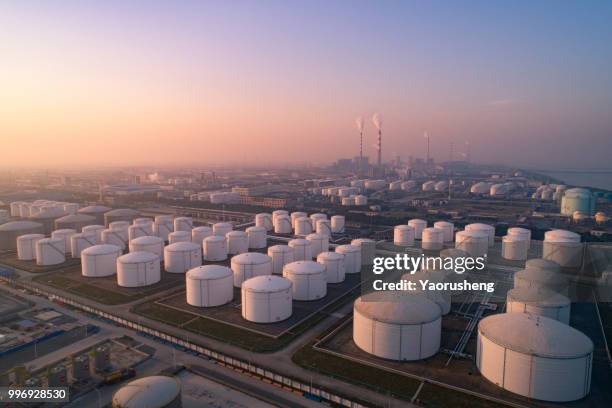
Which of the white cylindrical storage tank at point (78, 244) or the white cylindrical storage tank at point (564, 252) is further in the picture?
the white cylindrical storage tank at point (78, 244)

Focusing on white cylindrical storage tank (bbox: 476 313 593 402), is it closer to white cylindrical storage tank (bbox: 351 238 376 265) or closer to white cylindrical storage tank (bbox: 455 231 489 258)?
white cylindrical storage tank (bbox: 351 238 376 265)

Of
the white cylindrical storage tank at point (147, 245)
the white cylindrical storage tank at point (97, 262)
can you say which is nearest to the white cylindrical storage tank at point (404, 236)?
the white cylindrical storage tank at point (147, 245)

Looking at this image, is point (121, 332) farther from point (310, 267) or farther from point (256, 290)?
point (310, 267)

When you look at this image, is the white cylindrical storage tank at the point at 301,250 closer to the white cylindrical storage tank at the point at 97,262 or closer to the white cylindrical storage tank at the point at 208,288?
the white cylindrical storage tank at the point at 208,288

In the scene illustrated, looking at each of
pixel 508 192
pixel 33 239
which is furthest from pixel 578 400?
pixel 508 192

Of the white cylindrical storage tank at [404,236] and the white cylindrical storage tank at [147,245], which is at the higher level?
the white cylindrical storage tank at [147,245]

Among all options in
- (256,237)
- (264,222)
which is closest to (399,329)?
(256,237)

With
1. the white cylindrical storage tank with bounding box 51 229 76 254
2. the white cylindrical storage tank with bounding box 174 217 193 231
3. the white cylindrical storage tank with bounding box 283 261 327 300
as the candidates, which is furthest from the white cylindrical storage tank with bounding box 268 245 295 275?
the white cylindrical storage tank with bounding box 51 229 76 254
